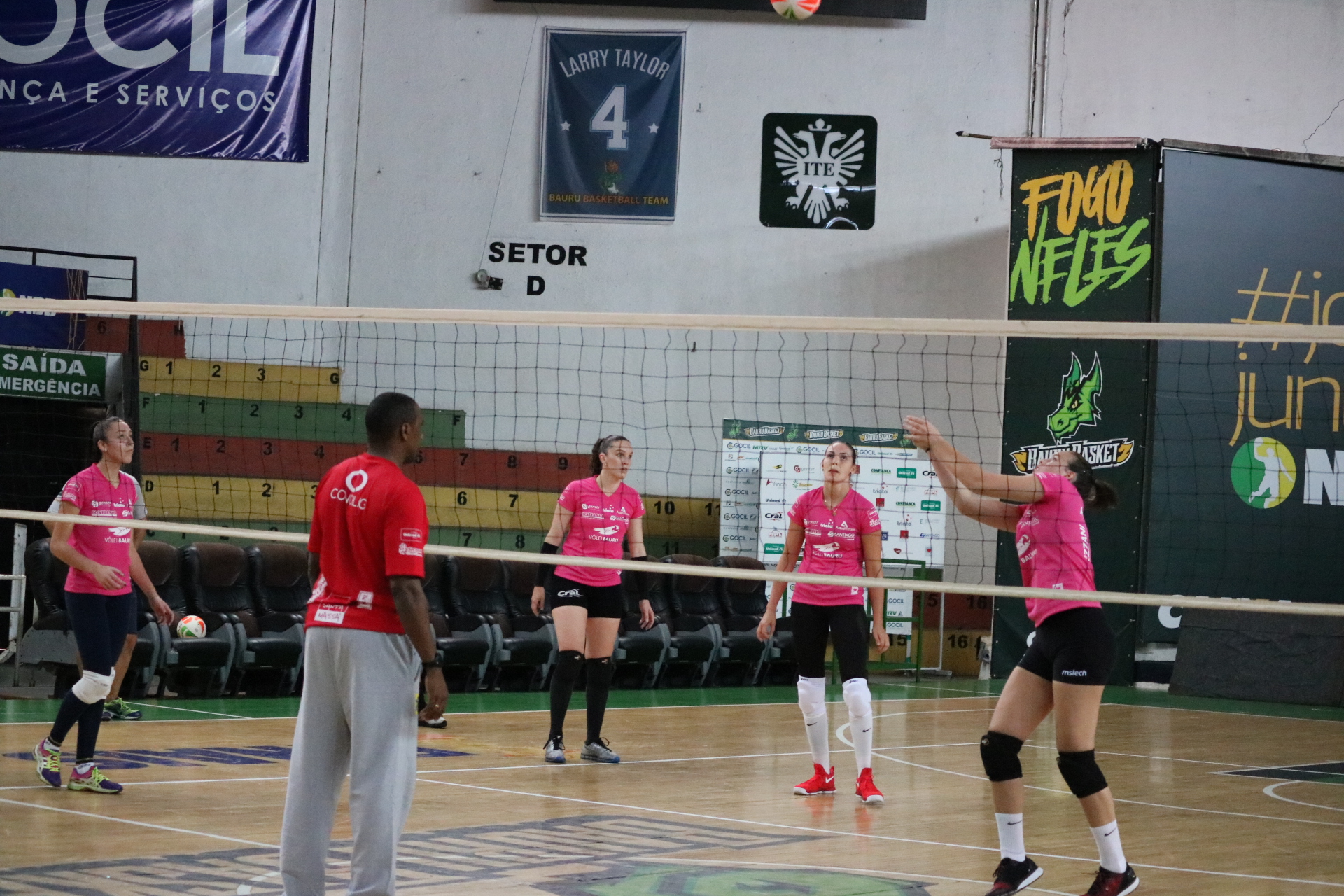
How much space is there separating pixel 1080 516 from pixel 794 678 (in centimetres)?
976

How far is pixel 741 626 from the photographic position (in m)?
14.5

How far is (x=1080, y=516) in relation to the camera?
5473 mm

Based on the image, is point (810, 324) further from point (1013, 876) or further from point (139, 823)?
point (139, 823)

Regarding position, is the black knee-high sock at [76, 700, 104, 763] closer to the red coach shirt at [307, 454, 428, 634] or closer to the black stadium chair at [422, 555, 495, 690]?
the red coach shirt at [307, 454, 428, 634]

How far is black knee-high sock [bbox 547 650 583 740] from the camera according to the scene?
859cm

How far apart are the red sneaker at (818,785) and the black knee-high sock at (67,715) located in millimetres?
3282

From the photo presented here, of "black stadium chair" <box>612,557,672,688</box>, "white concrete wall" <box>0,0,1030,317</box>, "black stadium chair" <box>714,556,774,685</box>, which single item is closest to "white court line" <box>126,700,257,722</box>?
"black stadium chair" <box>612,557,672,688</box>

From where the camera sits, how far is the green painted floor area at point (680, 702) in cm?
1025

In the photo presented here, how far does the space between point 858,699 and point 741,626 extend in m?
7.00

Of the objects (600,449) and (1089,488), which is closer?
(1089,488)

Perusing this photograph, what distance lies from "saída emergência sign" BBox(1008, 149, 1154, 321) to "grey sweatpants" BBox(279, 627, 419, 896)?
39.1 ft

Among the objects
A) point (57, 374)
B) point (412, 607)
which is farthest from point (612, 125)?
point (412, 607)

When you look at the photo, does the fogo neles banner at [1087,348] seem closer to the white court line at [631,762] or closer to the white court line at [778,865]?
the white court line at [631,762]

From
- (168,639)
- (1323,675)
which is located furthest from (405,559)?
(1323,675)
